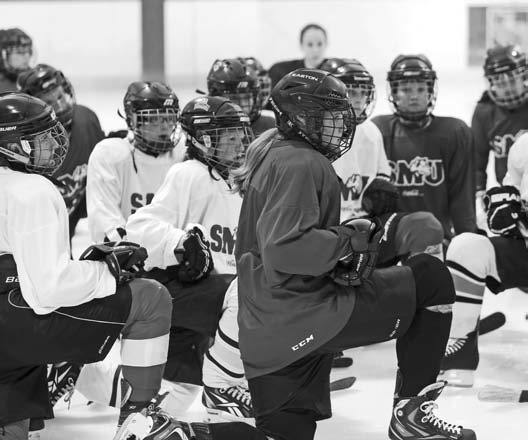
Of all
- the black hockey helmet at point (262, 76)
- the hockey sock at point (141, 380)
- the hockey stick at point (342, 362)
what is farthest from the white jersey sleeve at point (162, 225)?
the black hockey helmet at point (262, 76)

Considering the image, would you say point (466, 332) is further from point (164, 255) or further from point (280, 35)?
point (280, 35)

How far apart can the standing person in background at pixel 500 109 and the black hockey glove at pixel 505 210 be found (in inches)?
39.8

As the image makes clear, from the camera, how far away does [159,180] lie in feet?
12.5

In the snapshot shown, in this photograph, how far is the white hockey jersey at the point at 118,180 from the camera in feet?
12.1

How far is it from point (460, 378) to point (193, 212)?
983 millimetres

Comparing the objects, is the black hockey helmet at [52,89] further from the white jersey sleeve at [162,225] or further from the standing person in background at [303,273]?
the standing person in background at [303,273]

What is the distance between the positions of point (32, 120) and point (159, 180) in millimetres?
1218

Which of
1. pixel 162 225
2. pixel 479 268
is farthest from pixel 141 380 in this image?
pixel 479 268

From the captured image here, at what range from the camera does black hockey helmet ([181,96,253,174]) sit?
10.7ft

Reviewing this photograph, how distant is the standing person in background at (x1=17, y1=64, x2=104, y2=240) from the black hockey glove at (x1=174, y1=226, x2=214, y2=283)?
47.5 inches

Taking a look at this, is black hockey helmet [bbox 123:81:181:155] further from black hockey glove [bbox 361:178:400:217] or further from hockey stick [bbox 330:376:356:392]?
hockey stick [bbox 330:376:356:392]

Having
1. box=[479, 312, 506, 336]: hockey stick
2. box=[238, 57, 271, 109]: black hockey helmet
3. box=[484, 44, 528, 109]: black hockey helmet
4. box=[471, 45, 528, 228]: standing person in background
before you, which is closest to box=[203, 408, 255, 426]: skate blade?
box=[479, 312, 506, 336]: hockey stick

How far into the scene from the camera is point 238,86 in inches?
167

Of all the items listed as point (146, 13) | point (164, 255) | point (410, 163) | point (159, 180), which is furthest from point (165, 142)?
point (146, 13)
